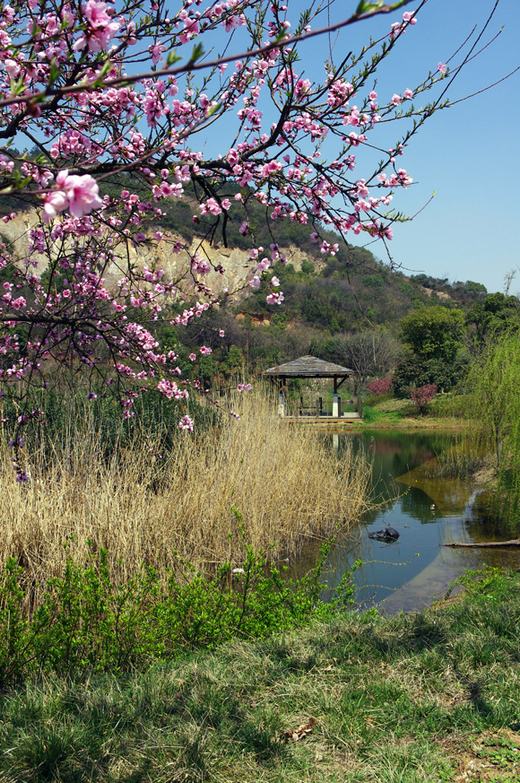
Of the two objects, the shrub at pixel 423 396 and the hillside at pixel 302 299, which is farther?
the hillside at pixel 302 299

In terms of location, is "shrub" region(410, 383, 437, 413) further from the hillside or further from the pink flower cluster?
the pink flower cluster

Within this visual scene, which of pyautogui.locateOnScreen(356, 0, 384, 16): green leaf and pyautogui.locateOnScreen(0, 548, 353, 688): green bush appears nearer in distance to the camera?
pyautogui.locateOnScreen(356, 0, 384, 16): green leaf

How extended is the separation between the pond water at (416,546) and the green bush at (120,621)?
173 centimetres

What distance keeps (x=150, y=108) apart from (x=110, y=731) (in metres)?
2.70

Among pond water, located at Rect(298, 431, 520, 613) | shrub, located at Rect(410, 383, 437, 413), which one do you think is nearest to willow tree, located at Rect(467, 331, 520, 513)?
pond water, located at Rect(298, 431, 520, 613)

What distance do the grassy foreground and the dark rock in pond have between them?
196 inches

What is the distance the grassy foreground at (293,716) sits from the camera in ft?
7.67

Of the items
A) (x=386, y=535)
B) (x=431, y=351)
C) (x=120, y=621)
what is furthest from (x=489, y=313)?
(x=120, y=621)

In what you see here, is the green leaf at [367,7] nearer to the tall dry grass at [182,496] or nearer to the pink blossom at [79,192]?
the pink blossom at [79,192]

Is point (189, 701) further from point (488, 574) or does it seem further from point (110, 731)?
point (488, 574)

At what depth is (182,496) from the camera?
648 cm

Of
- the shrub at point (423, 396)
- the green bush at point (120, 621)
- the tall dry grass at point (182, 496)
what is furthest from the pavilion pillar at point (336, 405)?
the green bush at point (120, 621)

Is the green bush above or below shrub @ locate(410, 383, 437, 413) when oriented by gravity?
below

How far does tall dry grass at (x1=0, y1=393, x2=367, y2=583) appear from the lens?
4.83 meters
